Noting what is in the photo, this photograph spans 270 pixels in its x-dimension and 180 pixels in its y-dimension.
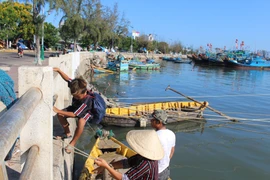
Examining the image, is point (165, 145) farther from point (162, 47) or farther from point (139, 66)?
point (162, 47)

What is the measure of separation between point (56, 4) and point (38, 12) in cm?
168

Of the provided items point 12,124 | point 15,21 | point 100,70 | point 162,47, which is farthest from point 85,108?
point 162,47

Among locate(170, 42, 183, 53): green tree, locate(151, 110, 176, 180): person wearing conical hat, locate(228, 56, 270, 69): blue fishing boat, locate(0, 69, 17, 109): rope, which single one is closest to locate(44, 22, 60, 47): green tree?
locate(228, 56, 270, 69): blue fishing boat

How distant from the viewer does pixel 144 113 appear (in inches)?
538

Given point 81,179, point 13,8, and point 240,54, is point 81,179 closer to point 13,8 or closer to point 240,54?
point 13,8

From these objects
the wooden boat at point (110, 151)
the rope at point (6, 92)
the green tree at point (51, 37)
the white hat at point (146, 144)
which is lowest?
the wooden boat at point (110, 151)

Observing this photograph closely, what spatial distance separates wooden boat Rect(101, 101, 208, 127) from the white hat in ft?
31.2

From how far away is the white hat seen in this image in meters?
3.14

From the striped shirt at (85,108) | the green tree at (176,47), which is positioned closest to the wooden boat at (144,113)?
the striped shirt at (85,108)

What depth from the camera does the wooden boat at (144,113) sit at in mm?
12828

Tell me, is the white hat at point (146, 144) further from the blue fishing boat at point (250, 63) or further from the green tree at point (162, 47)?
the green tree at point (162, 47)

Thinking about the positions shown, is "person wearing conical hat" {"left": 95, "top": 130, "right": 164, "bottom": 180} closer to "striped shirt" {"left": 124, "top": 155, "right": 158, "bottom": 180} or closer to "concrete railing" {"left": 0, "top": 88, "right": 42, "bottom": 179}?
"striped shirt" {"left": 124, "top": 155, "right": 158, "bottom": 180}

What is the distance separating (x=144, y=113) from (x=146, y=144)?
10496 mm

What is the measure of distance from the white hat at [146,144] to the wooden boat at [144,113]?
952 centimetres
